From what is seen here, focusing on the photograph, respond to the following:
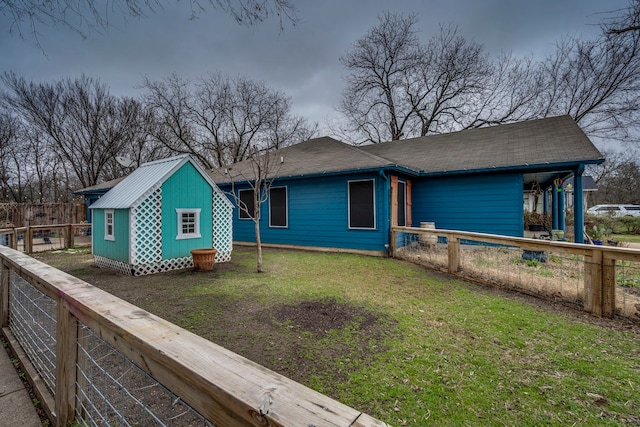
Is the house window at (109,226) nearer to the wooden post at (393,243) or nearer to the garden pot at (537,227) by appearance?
the wooden post at (393,243)

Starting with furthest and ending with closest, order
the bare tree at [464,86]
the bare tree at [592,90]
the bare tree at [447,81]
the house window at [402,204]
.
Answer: the bare tree at [447,81] < the bare tree at [464,86] < the bare tree at [592,90] < the house window at [402,204]

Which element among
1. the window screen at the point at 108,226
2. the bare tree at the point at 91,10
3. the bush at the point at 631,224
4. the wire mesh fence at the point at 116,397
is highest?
the bare tree at the point at 91,10

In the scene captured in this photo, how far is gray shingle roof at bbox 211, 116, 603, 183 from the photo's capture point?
8.20 metres

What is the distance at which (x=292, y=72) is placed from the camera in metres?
12.2

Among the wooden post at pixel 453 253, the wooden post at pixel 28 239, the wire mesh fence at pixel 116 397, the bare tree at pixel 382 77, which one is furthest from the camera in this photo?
the bare tree at pixel 382 77

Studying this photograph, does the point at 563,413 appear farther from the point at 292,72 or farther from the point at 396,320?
the point at 292,72

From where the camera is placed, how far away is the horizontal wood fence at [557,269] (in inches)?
145

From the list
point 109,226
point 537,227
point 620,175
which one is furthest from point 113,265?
point 620,175

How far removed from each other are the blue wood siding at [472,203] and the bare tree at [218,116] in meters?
12.8

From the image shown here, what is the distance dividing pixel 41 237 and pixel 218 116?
13.0m

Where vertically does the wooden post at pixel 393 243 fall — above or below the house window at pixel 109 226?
below

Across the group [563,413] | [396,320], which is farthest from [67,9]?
[563,413]

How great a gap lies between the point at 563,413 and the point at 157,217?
6885mm

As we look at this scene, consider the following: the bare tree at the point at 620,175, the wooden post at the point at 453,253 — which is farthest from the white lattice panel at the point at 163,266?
the bare tree at the point at 620,175
